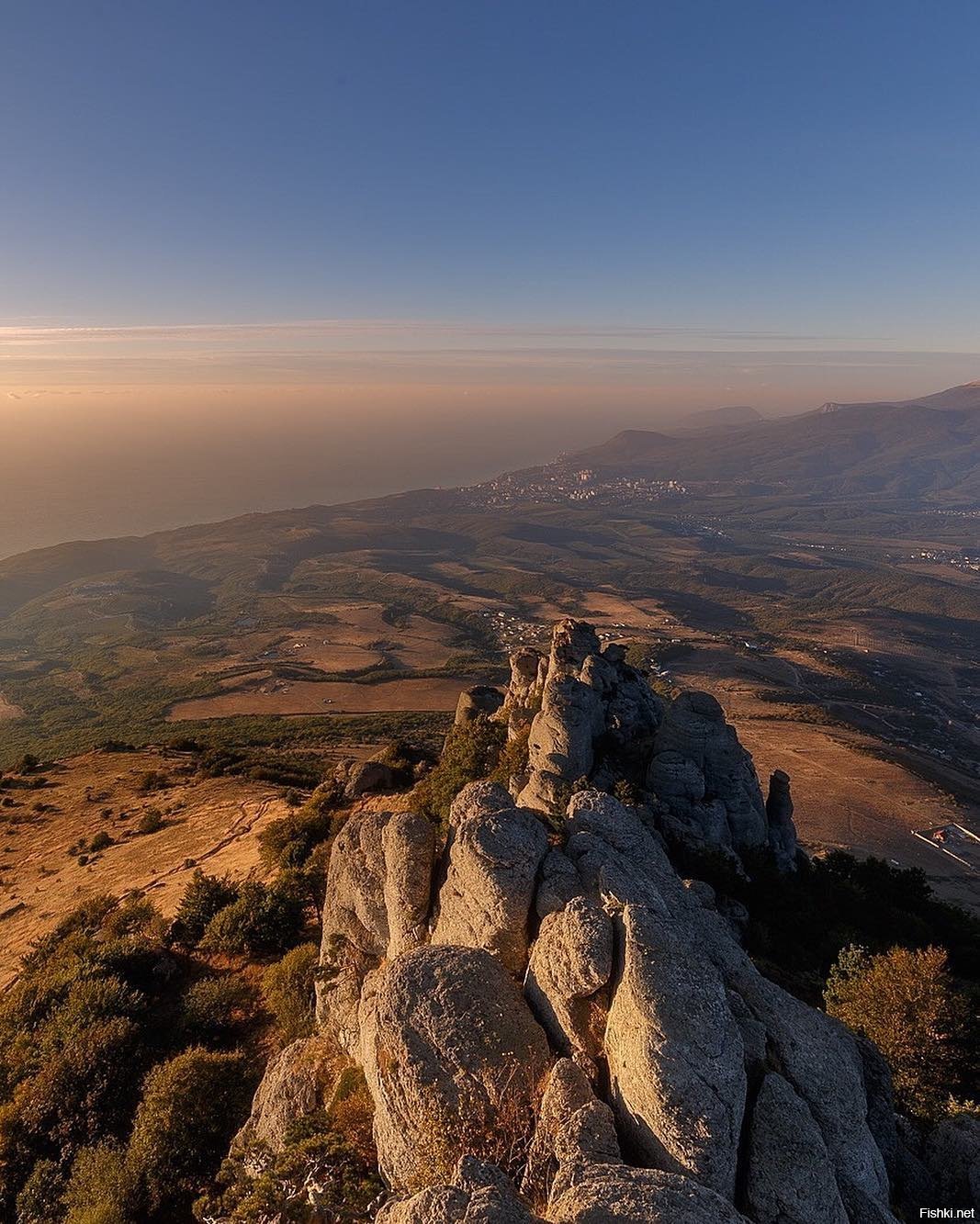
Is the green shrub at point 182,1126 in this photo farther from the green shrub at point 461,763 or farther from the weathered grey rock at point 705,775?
the weathered grey rock at point 705,775

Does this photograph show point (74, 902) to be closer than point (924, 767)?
Yes

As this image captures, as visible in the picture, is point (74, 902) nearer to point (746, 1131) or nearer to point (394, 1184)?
point (394, 1184)

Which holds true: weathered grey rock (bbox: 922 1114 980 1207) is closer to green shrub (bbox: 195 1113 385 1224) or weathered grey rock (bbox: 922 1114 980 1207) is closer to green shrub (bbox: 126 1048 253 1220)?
green shrub (bbox: 195 1113 385 1224)

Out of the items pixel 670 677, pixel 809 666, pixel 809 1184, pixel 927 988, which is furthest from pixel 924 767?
pixel 809 1184

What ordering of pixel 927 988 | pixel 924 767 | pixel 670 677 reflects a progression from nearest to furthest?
pixel 927 988, pixel 924 767, pixel 670 677

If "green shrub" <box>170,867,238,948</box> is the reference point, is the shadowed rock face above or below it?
above

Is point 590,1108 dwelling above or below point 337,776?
above

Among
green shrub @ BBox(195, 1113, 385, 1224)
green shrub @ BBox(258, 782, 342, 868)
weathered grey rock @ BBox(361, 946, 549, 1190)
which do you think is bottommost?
green shrub @ BBox(258, 782, 342, 868)

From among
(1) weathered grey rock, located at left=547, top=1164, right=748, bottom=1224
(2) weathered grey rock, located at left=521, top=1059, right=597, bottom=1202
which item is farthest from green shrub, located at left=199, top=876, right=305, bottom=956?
(1) weathered grey rock, located at left=547, top=1164, right=748, bottom=1224
